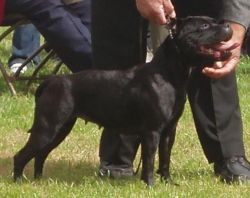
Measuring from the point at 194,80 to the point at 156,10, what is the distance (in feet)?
2.54

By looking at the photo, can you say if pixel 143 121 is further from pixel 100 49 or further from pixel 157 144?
pixel 100 49

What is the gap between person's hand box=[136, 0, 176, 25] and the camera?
429cm

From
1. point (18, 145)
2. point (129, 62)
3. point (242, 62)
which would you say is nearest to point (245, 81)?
point (242, 62)

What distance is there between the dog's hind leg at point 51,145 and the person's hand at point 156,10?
79cm

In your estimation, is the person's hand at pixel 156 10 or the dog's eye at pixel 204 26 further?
the dog's eye at pixel 204 26

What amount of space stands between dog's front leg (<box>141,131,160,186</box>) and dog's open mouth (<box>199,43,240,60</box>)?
50 centimetres

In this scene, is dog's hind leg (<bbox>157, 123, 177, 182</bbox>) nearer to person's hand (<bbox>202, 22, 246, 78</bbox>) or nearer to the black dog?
the black dog

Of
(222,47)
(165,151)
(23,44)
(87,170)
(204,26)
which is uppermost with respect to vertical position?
(204,26)

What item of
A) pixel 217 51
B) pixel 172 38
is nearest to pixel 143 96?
pixel 172 38

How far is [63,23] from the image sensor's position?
7395 millimetres

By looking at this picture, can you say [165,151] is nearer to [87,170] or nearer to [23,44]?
[87,170]

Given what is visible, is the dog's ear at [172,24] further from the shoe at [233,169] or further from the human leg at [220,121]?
the shoe at [233,169]

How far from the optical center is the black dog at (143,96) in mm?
4418

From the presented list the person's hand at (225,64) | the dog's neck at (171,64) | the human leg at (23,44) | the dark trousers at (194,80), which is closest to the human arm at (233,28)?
the person's hand at (225,64)
